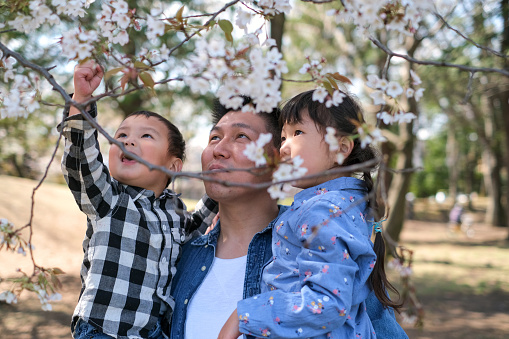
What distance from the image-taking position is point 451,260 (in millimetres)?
12469

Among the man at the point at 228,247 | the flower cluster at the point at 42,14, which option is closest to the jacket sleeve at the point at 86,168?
the flower cluster at the point at 42,14

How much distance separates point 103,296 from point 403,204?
7.06 m

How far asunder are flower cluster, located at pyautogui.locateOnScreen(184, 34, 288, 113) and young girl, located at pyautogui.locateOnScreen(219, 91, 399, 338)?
0.99 ft

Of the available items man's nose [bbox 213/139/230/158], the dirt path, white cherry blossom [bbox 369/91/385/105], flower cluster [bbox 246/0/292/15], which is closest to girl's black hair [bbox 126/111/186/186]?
man's nose [bbox 213/139/230/158]

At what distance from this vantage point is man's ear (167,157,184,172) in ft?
8.07

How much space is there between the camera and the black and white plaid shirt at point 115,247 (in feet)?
6.08

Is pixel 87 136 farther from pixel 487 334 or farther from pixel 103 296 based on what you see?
A: pixel 487 334

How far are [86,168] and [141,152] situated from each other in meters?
0.40

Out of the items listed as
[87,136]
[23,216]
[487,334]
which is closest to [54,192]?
[23,216]

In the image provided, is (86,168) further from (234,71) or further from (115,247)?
(234,71)

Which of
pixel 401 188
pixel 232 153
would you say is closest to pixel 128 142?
pixel 232 153

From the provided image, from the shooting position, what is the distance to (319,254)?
159 centimetres

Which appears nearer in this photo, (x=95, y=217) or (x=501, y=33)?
(x=95, y=217)

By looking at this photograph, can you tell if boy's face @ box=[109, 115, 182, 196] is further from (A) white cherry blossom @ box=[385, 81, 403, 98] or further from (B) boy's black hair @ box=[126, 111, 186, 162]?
(A) white cherry blossom @ box=[385, 81, 403, 98]
